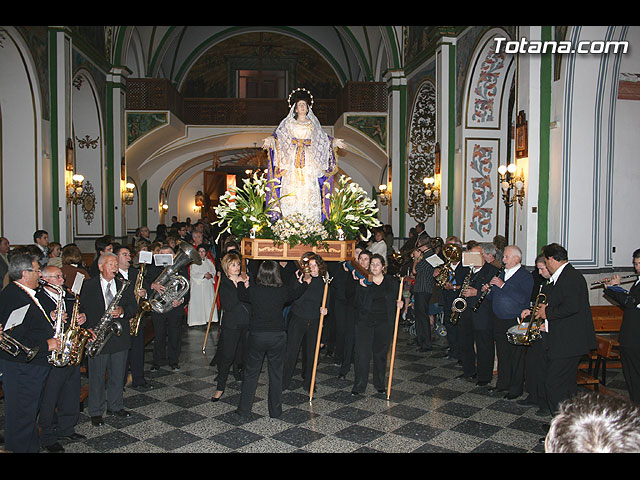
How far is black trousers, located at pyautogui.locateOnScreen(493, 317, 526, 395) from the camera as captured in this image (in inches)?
254

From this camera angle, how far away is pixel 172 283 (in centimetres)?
693

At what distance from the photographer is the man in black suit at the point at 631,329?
5.59 metres

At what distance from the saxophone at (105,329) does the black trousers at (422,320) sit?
16.1 ft

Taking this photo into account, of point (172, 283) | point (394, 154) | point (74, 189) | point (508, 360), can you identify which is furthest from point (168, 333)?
point (394, 154)

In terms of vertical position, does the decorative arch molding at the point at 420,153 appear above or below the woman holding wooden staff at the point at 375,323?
above

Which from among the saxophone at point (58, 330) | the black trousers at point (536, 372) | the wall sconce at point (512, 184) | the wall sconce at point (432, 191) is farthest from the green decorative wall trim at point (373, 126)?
the saxophone at point (58, 330)

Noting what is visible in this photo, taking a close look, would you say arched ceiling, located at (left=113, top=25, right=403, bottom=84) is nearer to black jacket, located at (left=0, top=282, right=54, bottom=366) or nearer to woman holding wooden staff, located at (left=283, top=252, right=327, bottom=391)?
→ woman holding wooden staff, located at (left=283, top=252, right=327, bottom=391)

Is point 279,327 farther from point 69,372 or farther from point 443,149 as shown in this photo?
point 443,149

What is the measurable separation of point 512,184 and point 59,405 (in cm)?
785

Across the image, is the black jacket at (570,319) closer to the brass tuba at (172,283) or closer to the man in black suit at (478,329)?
the man in black suit at (478,329)

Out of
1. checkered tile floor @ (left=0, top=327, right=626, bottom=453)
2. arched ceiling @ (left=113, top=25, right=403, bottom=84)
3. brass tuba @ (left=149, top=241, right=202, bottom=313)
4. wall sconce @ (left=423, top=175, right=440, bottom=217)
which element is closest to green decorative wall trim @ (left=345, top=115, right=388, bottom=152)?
arched ceiling @ (left=113, top=25, right=403, bottom=84)

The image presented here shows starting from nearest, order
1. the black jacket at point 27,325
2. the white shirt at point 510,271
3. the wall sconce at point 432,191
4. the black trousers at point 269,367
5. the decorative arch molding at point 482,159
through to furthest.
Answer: the black jacket at point 27,325
the black trousers at point 269,367
the white shirt at point 510,271
the decorative arch molding at point 482,159
the wall sconce at point 432,191

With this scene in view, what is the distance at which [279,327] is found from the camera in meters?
5.68
